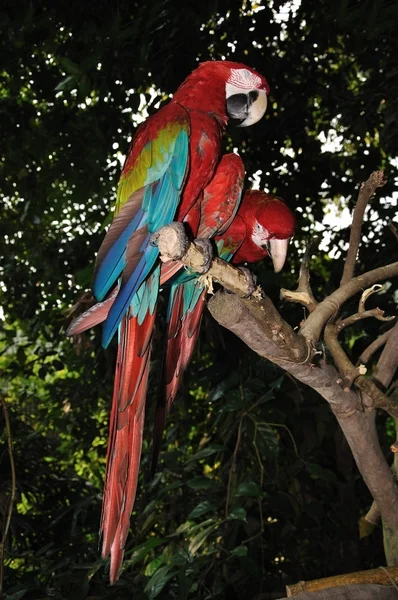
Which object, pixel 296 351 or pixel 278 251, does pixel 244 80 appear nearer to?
pixel 278 251

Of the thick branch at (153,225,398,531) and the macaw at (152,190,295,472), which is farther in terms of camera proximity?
the macaw at (152,190,295,472)

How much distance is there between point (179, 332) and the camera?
3.67 ft

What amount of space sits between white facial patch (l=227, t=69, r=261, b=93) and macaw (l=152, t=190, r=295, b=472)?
0.18 m

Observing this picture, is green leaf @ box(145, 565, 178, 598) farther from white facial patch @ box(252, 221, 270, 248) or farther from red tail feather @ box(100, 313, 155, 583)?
white facial patch @ box(252, 221, 270, 248)

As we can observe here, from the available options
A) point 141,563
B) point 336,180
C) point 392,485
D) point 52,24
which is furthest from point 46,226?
point 392,485

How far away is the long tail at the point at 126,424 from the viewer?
0.89m

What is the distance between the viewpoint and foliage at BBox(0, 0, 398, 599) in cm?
146

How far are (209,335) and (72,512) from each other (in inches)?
25.4

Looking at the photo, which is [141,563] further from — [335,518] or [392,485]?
[392,485]

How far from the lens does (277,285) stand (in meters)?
1.61

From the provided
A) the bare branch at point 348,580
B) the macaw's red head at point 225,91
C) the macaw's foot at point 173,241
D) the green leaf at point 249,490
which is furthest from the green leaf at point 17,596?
the macaw's red head at point 225,91

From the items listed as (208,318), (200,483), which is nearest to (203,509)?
(200,483)

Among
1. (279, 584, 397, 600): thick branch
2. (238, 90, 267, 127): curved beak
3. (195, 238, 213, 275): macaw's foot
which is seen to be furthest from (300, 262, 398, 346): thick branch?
(238, 90, 267, 127): curved beak

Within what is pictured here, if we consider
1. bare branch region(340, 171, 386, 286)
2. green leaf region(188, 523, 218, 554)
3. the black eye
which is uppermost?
the black eye
